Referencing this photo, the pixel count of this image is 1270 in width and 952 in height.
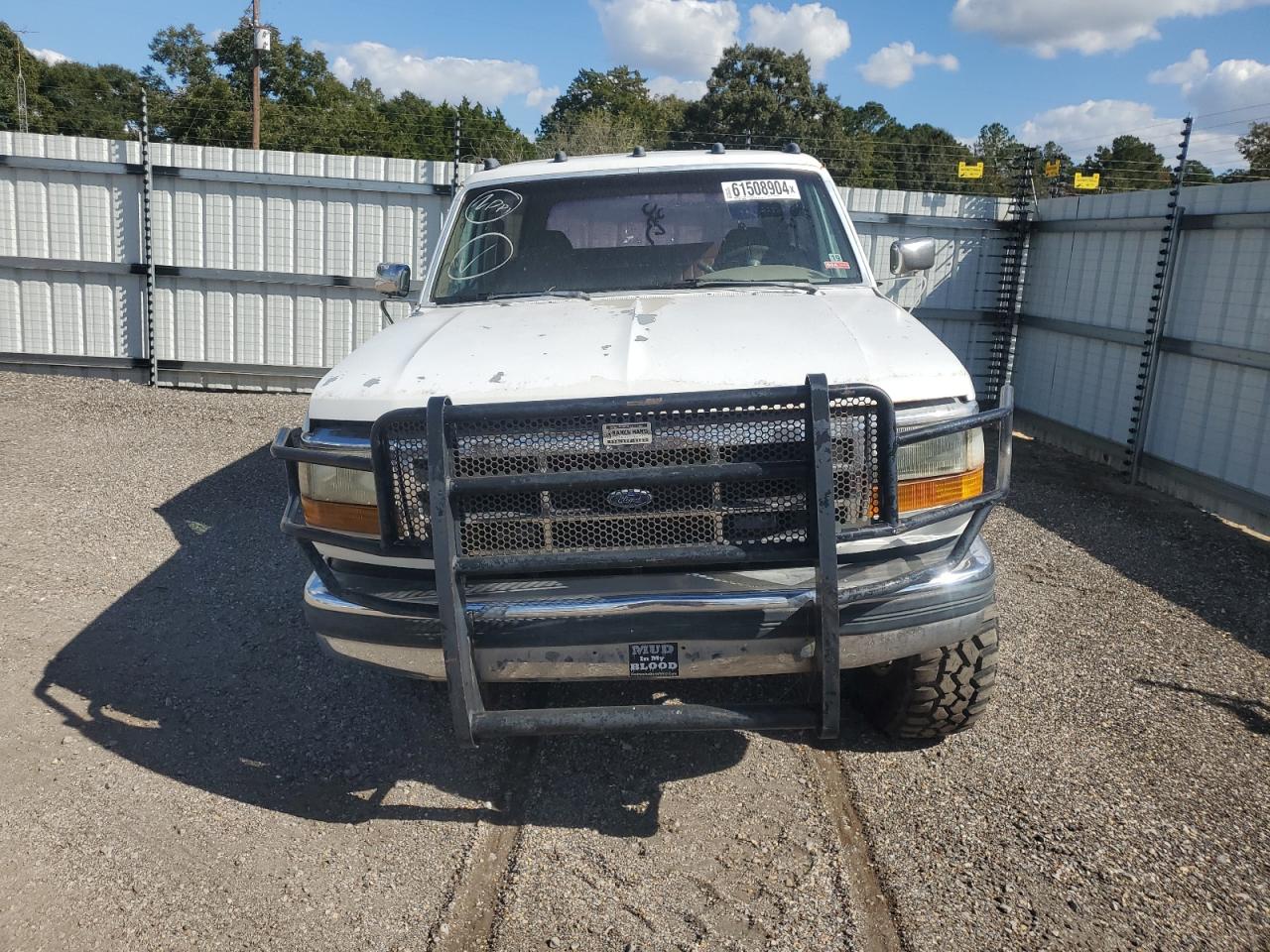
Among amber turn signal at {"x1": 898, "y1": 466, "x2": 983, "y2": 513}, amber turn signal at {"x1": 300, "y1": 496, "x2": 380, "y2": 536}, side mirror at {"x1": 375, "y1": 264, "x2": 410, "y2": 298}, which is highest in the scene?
side mirror at {"x1": 375, "y1": 264, "x2": 410, "y2": 298}

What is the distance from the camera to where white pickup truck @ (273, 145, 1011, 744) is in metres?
2.74

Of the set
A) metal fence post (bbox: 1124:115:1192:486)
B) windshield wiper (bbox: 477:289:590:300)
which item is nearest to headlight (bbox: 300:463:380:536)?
windshield wiper (bbox: 477:289:590:300)

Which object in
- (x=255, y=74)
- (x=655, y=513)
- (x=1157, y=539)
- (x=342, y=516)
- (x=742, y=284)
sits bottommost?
(x=1157, y=539)

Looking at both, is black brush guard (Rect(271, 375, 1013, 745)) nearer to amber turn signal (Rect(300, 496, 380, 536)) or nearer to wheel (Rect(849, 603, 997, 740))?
amber turn signal (Rect(300, 496, 380, 536))

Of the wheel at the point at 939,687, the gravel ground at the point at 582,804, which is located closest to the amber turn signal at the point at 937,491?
the wheel at the point at 939,687

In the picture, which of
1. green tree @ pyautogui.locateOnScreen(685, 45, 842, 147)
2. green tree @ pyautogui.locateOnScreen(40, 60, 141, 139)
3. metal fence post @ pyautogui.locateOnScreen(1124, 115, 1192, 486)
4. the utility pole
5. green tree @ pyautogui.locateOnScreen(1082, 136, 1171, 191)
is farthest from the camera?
green tree @ pyautogui.locateOnScreen(685, 45, 842, 147)

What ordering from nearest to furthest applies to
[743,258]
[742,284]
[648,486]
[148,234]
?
1. [648,486]
2. [742,284]
3. [743,258]
4. [148,234]

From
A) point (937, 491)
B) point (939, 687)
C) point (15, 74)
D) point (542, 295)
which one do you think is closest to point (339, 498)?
point (542, 295)

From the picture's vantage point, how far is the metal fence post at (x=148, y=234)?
1067 centimetres

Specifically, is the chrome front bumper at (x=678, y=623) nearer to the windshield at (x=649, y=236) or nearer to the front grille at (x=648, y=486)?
the front grille at (x=648, y=486)

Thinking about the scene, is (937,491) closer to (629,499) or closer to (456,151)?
(629,499)

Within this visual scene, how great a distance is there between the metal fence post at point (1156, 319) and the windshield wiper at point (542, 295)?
19.2 ft

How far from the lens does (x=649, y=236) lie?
438cm

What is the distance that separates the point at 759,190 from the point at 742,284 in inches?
22.3
